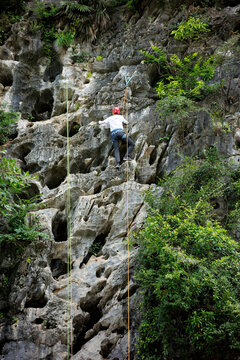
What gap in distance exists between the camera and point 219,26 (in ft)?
38.4

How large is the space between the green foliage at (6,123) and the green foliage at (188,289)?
6685 millimetres

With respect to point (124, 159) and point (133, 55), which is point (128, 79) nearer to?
point (133, 55)

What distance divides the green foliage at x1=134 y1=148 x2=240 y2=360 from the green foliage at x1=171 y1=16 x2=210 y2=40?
259 inches

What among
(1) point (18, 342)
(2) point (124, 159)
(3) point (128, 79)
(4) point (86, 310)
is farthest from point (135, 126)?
(1) point (18, 342)

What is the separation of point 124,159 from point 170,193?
7.12ft

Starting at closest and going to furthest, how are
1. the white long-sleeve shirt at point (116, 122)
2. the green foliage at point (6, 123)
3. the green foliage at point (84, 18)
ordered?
the white long-sleeve shirt at point (116, 122) < the green foliage at point (6, 123) < the green foliage at point (84, 18)

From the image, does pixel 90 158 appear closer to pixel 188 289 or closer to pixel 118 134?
pixel 118 134

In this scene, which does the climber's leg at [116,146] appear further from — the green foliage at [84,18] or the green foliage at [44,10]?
the green foliage at [44,10]

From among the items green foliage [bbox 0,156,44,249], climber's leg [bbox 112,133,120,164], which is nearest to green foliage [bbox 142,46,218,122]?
climber's leg [bbox 112,133,120,164]

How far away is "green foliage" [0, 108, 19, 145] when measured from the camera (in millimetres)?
11273

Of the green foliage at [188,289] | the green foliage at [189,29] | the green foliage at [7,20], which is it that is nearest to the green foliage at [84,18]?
the green foliage at [7,20]

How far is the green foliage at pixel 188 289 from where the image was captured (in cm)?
540

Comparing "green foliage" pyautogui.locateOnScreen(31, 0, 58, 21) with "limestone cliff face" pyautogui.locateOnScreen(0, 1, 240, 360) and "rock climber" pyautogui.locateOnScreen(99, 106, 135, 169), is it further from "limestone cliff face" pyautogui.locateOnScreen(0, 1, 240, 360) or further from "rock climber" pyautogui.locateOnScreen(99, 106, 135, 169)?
"rock climber" pyautogui.locateOnScreen(99, 106, 135, 169)

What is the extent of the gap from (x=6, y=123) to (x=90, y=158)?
3368 millimetres
